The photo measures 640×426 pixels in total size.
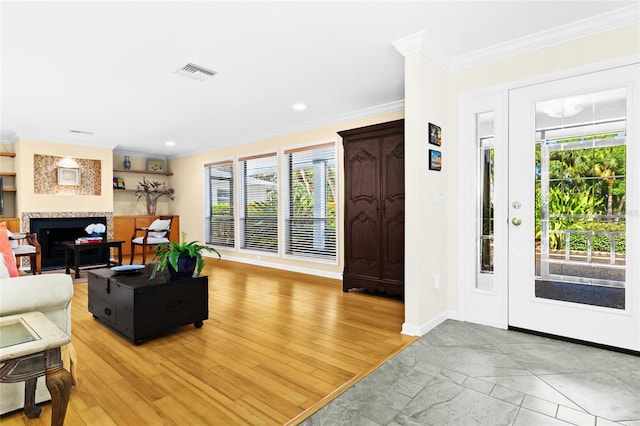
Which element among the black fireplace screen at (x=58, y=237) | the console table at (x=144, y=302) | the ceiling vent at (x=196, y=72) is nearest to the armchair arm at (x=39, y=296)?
the console table at (x=144, y=302)

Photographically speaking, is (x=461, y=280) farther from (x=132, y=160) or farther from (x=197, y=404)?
(x=132, y=160)

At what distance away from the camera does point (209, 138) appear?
6680 mm

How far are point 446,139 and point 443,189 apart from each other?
466 mm

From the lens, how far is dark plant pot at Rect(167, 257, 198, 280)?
9.70 ft

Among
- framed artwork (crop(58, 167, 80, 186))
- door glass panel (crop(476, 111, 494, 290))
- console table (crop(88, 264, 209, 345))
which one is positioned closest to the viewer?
console table (crop(88, 264, 209, 345))

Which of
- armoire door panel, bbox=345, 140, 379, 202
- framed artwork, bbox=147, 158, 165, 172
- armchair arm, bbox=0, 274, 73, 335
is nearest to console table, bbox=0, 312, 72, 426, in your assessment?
armchair arm, bbox=0, 274, 73, 335

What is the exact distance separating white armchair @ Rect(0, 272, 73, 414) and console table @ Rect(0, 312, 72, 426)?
0.25m

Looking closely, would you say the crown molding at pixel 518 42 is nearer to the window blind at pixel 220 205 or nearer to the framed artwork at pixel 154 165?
the window blind at pixel 220 205

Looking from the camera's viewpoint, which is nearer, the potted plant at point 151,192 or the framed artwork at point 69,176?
the framed artwork at point 69,176

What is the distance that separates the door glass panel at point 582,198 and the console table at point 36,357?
3.17m

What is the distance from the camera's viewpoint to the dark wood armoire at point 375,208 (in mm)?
3943

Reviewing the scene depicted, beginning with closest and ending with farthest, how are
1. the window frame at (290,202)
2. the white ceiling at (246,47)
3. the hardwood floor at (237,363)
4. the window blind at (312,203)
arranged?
the hardwood floor at (237,363) < the white ceiling at (246,47) < the window frame at (290,202) < the window blind at (312,203)

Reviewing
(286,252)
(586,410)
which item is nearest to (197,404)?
(586,410)

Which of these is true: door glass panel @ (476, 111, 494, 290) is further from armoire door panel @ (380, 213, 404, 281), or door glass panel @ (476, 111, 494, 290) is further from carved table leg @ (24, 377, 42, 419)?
carved table leg @ (24, 377, 42, 419)
